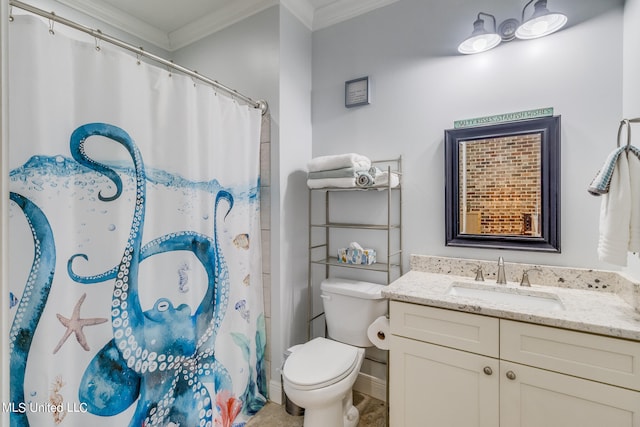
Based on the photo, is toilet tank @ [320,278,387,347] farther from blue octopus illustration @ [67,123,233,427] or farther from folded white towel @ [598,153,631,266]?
folded white towel @ [598,153,631,266]

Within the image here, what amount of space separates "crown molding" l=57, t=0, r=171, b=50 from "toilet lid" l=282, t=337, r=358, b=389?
2.56 m

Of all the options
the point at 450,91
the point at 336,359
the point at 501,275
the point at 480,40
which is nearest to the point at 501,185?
the point at 501,275

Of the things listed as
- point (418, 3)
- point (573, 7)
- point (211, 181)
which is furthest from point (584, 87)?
point (211, 181)

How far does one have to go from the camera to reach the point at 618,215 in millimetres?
1141

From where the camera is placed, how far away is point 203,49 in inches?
92.6

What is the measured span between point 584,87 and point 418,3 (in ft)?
3.38

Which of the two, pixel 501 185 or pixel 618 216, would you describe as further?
pixel 501 185

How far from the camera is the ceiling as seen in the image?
2041mm

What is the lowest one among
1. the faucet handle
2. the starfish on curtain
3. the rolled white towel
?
the starfish on curtain

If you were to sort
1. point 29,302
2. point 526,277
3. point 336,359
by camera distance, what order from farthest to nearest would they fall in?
point 336,359, point 526,277, point 29,302

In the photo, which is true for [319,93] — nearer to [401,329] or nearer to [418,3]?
[418,3]

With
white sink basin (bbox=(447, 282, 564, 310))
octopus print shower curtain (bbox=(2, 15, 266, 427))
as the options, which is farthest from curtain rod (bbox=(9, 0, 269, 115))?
white sink basin (bbox=(447, 282, 564, 310))

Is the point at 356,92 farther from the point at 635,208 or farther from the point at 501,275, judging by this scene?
the point at 635,208

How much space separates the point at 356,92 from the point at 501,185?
3.50 ft
